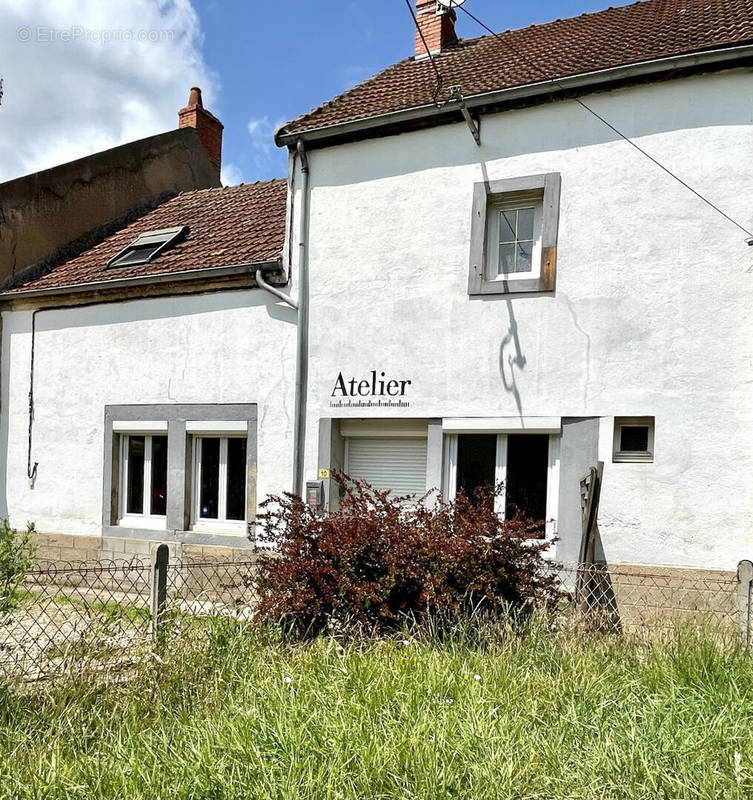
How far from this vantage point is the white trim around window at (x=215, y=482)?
34.2 feet

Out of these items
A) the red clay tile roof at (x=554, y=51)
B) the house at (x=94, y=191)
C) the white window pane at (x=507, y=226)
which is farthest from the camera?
the house at (x=94, y=191)

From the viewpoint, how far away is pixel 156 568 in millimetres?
5938

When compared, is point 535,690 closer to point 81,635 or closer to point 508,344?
point 81,635

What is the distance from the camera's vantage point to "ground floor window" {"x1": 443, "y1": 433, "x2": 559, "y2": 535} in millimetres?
8469

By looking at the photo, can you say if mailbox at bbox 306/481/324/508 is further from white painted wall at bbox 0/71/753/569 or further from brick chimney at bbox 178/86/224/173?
brick chimney at bbox 178/86/224/173

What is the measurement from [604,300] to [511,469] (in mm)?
2136

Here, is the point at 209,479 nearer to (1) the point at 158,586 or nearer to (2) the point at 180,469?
(2) the point at 180,469

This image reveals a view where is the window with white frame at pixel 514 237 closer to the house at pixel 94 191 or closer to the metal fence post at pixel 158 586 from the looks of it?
the metal fence post at pixel 158 586

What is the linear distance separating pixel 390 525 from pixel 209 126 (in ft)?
41.5

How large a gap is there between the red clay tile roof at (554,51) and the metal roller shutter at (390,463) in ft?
13.3

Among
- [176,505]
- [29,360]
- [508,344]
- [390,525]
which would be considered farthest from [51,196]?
[390,525]

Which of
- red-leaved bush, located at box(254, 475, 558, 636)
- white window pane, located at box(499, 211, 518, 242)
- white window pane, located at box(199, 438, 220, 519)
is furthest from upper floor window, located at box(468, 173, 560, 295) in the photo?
white window pane, located at box(199, 438, 220, 519)

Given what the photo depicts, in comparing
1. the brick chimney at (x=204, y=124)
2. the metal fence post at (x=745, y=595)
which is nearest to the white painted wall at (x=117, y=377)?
the metal fence post at (x=745, y=595)

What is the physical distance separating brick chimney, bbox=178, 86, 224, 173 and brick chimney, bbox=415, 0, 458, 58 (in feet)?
19.5
